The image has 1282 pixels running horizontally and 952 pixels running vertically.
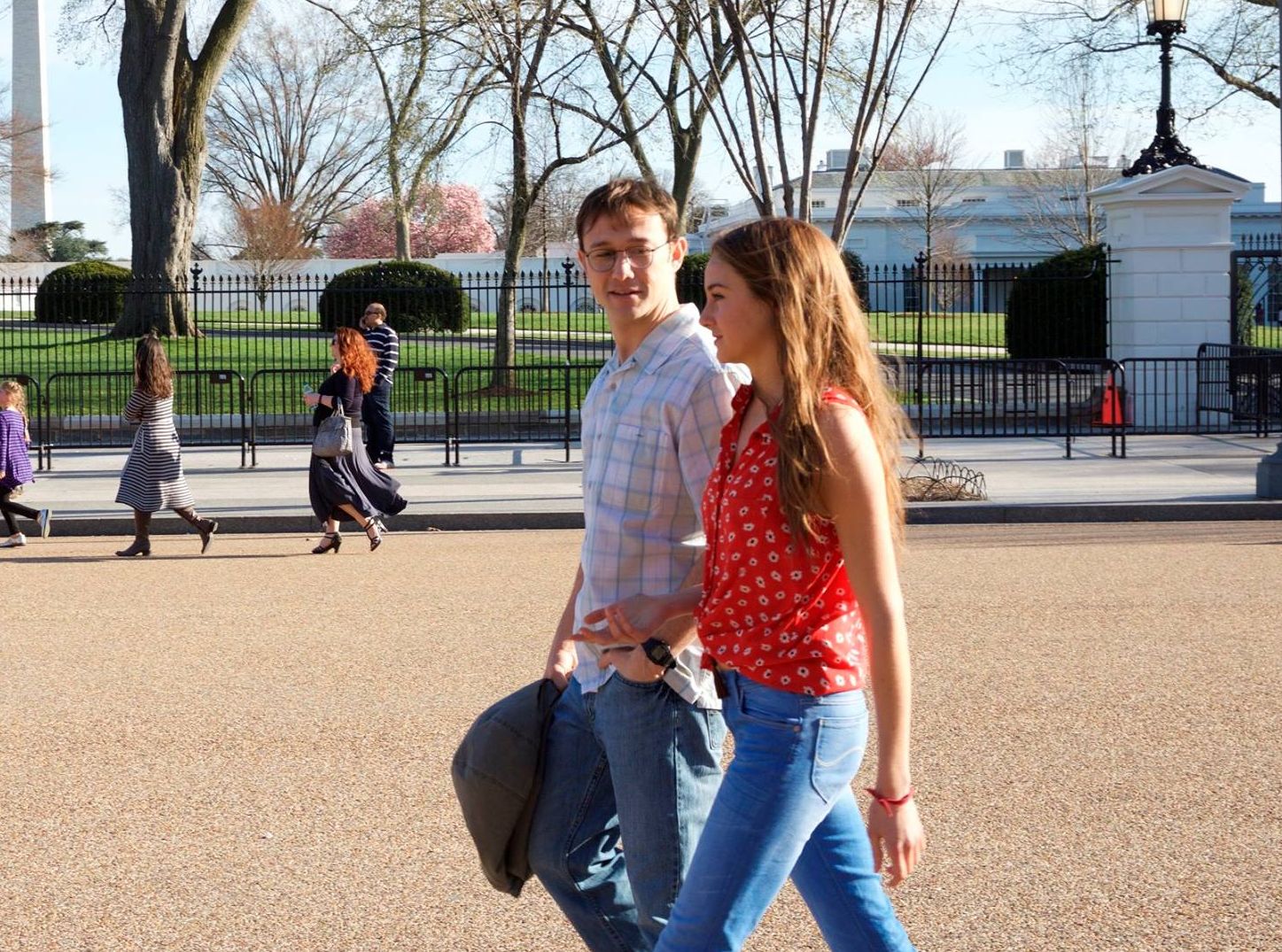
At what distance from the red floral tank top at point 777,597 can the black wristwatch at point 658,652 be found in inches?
4.5

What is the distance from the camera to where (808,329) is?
115 inches

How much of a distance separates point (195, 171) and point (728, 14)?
1728 centimetres

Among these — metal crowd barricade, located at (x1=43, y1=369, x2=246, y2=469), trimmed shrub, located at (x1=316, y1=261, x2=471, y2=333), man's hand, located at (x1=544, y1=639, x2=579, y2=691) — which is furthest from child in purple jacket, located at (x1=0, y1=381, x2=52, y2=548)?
trimmed shrub, located at (x1=316, y1=261, x2=471, y2=333)

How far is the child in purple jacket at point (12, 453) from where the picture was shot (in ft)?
41.5

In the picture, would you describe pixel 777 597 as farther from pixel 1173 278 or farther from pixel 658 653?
pixel 1173 278

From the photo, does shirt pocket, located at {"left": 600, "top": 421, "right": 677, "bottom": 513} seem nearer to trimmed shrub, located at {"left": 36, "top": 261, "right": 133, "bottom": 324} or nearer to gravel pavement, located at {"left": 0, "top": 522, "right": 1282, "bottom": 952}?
gravel pavement, located at {"left": 0, "top": 522, "right": 1282, "bottom": 952}

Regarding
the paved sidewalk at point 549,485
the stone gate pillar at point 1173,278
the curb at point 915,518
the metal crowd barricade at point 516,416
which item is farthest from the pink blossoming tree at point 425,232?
the curb at point 915,518

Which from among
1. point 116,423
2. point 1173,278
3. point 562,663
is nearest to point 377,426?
point 116,423

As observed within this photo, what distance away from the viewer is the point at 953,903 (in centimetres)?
445

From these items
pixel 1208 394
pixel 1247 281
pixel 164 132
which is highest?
pixel 164 132

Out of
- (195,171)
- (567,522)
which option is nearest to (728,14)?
(567,522)

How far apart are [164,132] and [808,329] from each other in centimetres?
2823

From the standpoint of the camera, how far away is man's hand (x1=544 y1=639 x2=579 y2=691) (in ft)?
11.0

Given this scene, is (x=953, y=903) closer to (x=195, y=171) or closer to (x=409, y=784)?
(x=409, y=784)
